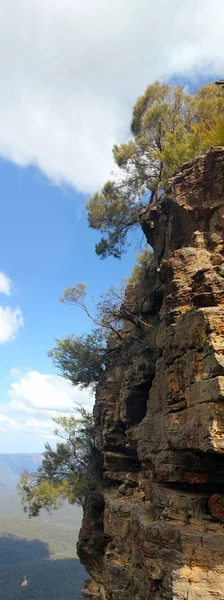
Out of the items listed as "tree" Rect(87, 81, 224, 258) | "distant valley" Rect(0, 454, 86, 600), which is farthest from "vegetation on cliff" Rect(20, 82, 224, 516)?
"distant valley" Rect(0, 454, 86, 600)

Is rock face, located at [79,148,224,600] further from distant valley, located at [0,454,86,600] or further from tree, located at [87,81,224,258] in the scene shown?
distant valley, located at [0,454,86,600]

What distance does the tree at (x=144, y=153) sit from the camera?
58.6ft

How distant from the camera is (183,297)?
10672mm

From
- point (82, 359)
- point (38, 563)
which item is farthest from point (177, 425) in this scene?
point (38, 563)

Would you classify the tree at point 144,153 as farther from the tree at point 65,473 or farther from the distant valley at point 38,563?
the distant valley at point 38,563

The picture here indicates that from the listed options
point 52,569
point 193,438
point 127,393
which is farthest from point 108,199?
point 52,569

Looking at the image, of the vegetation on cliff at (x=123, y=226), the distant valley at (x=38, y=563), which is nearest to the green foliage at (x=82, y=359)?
the vegetation on cliff at (x=123, y=226)

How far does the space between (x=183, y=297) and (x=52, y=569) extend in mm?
120609

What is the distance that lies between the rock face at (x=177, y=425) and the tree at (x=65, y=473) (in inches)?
196

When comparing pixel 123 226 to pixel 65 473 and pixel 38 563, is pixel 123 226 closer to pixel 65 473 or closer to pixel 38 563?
pixel 65 473

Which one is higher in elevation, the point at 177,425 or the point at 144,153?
the point at 144,153

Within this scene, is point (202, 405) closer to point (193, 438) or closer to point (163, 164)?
point (193, 438)

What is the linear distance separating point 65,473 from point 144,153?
19.6 meters

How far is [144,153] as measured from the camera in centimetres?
1958
